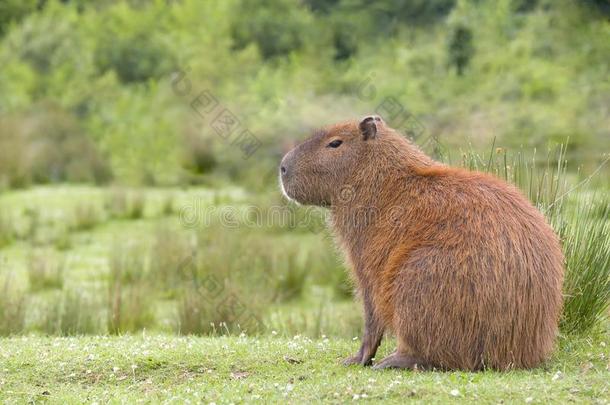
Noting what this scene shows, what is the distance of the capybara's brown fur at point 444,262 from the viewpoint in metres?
5.79

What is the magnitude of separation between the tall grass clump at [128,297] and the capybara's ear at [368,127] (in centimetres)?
362

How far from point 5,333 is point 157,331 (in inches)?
58.2

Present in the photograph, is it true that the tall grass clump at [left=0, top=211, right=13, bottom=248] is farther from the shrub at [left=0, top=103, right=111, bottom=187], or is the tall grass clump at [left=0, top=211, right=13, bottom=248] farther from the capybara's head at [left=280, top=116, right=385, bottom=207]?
the capybara's head at [left=280, top=116, right=385, bottom=207]

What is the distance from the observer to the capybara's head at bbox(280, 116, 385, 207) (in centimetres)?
659

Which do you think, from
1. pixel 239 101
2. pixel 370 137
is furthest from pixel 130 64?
pixel 370 137

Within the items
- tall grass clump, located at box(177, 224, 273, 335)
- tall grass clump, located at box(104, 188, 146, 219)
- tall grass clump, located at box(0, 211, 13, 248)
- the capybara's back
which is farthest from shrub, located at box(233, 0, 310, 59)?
the capybara's back

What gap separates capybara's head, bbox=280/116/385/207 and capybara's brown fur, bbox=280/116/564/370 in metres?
0.02

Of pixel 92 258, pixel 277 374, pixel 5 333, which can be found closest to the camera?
pixel 277 374

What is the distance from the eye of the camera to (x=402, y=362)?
602 cm

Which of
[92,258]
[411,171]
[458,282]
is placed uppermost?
[411,171]

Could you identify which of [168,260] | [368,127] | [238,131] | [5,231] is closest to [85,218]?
[5,231]

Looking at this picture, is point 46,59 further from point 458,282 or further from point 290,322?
point 458,282

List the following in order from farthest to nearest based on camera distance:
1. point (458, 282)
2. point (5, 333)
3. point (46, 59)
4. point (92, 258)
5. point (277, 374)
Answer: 1. point (46, 59)
2. point (92, 258)
3. point (5, 333)
4. point (277, 374)
5. point (458, 282)

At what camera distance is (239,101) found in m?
24.7
